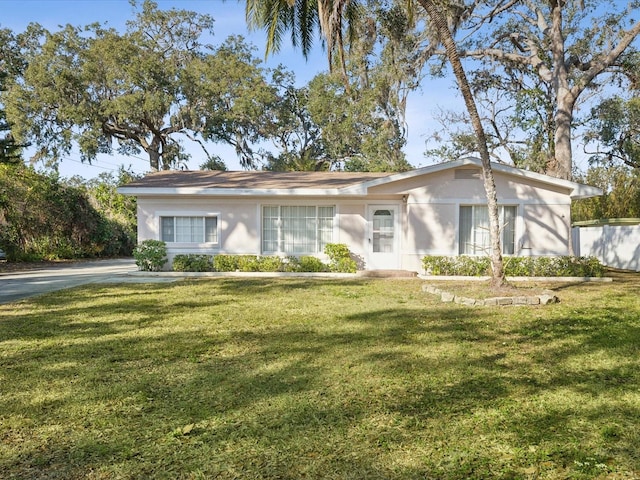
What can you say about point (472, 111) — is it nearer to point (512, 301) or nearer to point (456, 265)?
point (512, 301)

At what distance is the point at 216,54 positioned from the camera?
33.0 meters

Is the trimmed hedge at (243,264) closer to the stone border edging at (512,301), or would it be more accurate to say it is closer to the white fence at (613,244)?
the stone border edging at (512,301)

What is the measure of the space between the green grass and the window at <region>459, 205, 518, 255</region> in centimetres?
622

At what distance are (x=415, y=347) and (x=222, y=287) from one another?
6.80 meters

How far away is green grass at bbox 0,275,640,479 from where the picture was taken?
3.19m

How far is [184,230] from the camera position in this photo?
15.2 meters

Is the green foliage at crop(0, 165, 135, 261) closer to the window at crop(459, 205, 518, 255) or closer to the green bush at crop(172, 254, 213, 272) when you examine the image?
the green bush at crop(172, 254, 213, 272)

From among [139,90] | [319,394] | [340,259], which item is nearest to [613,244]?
[340,259]

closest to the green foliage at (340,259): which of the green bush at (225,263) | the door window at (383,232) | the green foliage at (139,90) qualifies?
the door window at (383,232)

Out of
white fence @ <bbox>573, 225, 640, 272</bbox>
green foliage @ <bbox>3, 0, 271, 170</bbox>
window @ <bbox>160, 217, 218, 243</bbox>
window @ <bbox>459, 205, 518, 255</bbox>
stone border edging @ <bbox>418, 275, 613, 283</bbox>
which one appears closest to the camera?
stone border edging @ <bbox>418, 275, 613, 283</bbox>

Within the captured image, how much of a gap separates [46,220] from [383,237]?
14873 millimetres

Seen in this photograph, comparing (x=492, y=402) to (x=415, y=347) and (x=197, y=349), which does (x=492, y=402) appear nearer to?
(x=415, y=347)

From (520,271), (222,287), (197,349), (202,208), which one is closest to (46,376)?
(197,349)

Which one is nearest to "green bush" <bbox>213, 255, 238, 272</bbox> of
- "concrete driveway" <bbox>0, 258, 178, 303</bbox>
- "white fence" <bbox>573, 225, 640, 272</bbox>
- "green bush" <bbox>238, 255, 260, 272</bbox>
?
"green bush" <bbox>238, 255, 260, 272</bbox>
